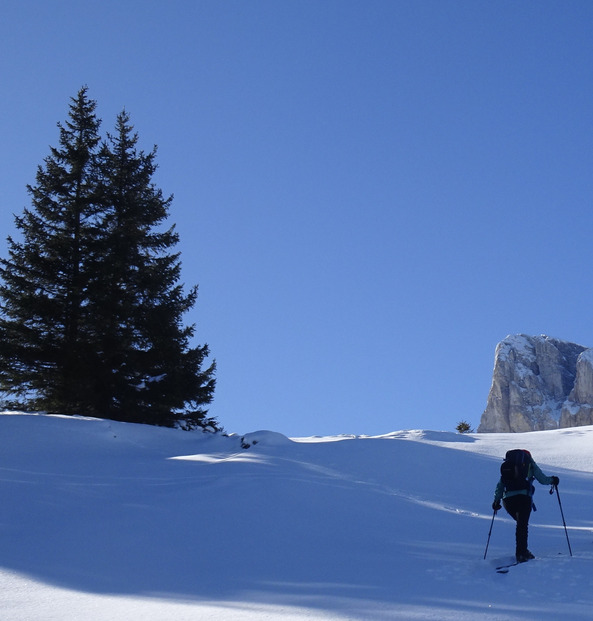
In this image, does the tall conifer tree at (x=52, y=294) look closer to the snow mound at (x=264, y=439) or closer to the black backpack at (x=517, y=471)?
the snow mound at (x=264, y=439)

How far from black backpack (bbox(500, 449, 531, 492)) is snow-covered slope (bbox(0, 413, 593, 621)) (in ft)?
3.05

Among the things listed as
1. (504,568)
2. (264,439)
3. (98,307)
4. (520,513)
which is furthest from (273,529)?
(98,307)

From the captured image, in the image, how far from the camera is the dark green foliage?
25047 mm

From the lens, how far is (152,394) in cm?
2527

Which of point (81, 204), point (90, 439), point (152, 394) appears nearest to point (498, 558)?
point (90, 439)

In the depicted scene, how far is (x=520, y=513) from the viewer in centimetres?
917

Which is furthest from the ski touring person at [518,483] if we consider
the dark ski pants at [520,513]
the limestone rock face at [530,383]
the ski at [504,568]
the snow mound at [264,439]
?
the limestone rock face at [530,383]

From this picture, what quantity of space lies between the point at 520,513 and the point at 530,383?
137024 mm

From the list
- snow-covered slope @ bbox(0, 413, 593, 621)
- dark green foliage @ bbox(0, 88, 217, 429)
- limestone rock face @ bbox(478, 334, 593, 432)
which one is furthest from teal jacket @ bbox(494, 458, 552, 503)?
limestone rock face @ bbox(478, 334, 593, 432)

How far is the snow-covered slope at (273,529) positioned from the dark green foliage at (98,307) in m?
5.36

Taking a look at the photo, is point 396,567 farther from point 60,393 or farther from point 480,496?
point 60,393

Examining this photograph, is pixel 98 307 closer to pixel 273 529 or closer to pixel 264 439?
pixel 264 439

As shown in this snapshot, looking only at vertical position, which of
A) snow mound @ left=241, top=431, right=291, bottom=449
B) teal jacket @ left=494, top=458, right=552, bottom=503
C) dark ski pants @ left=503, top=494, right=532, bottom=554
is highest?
snow mound @ left=241, top=431, right=291, bottom=449

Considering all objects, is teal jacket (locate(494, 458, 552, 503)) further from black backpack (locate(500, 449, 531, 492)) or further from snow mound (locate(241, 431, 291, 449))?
snow mound (locate(241, 431, 291, 449))
